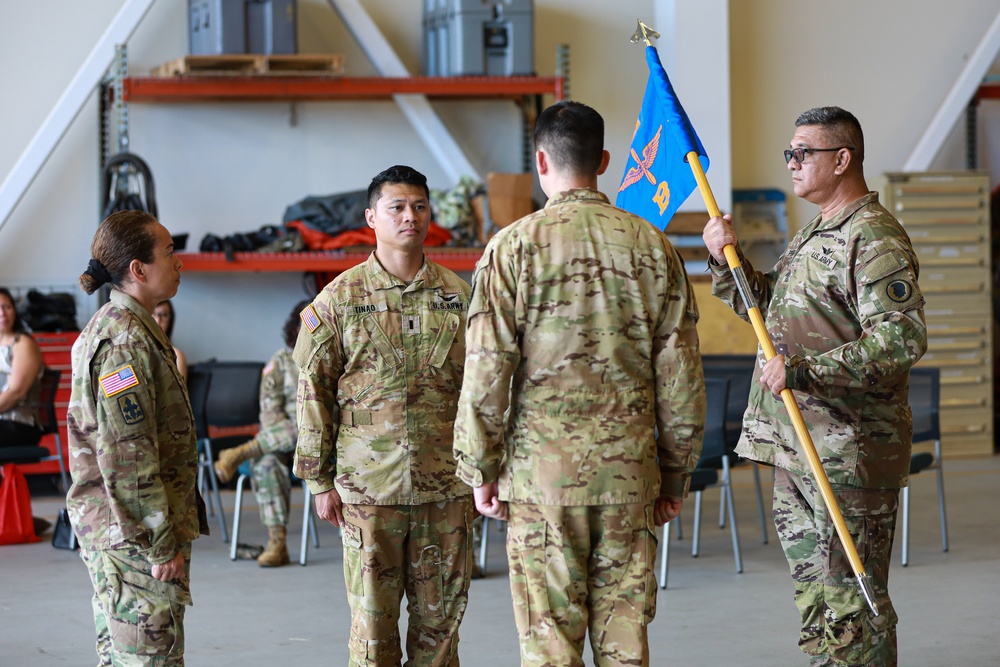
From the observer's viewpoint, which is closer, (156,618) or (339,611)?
(156,618)

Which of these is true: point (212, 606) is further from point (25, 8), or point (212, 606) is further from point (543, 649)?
point (25, 8)

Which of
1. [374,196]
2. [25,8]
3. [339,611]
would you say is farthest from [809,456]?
[25,8]

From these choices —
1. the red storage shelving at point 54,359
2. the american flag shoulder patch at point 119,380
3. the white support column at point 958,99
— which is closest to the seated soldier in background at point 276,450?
the red storage shelving at point 54,359

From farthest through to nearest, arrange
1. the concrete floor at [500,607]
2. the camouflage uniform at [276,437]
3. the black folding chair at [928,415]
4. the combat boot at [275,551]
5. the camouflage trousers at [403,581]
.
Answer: the black folding chair at [928,415], the camouflage uniform at [276,437], the combat boot at [275,551], the concrete floor at [500,607], the camouflage trousers at [403,581]

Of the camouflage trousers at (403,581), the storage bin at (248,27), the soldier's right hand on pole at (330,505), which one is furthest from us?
the storage bin at (248,27)

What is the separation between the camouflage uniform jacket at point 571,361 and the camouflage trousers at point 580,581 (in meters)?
0.06

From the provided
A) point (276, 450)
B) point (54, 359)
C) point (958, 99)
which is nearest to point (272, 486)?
point (276, 450)

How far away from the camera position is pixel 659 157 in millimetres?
3326

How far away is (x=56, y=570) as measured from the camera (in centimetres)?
577

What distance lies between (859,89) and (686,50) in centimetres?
181

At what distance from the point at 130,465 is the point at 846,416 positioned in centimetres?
198

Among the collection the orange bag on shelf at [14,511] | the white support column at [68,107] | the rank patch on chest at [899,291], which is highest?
the white support column at [68,107]

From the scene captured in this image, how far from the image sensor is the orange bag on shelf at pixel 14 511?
6355mm

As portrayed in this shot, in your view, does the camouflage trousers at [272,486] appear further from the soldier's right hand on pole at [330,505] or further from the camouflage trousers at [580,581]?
the camouflage trousers at [580,581]
